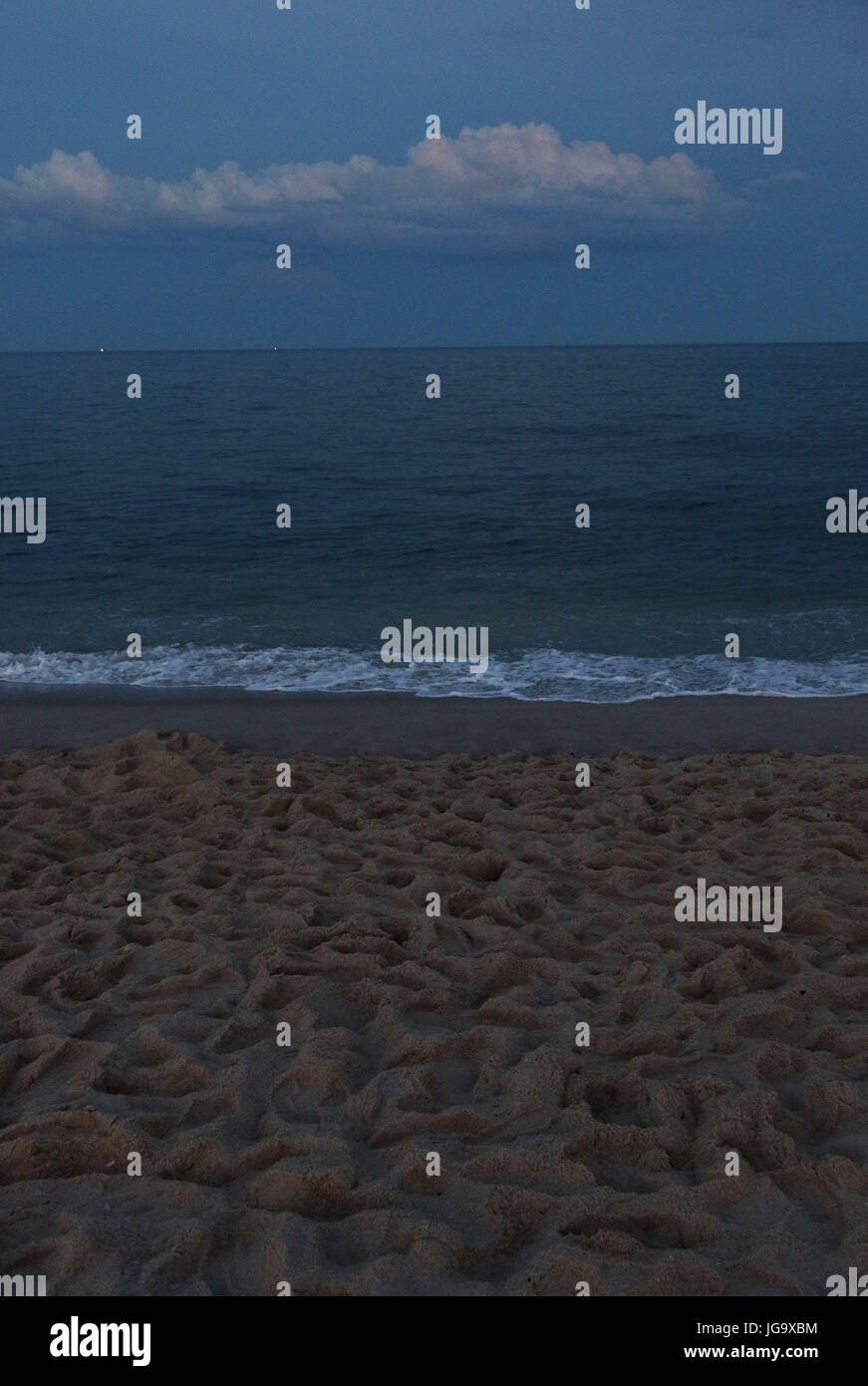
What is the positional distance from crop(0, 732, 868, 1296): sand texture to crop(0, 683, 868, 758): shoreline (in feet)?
7.84

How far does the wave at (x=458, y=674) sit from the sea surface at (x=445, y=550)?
0.06 m

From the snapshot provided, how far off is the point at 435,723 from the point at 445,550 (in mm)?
11536

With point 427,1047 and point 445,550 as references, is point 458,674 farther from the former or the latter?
point 445,550

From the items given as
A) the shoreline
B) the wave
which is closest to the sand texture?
the shoreline

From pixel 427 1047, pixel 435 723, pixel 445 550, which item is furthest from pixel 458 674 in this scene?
pixel 445 550

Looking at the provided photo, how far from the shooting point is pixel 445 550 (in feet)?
70.1

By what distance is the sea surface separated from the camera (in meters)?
13.2

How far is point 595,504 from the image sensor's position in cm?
2630

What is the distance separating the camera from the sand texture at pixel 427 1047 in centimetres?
323

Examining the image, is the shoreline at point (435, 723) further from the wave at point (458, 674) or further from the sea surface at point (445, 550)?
the sea surface at point (445, 550)

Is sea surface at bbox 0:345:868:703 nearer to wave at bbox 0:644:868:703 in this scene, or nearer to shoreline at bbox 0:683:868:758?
wave at bbox 0:644:868:703

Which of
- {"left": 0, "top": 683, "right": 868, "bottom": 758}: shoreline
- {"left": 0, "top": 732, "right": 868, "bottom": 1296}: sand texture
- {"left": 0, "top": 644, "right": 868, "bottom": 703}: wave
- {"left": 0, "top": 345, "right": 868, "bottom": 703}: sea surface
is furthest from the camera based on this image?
{"left": 0, "top": 345, "right": 868, "bottom": 703}: sea surface

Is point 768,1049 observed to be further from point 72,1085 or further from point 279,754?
point 279,754
